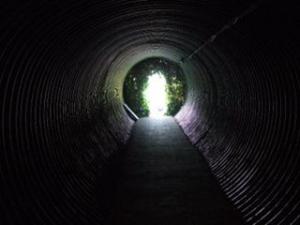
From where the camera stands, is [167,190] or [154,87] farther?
[154,87]

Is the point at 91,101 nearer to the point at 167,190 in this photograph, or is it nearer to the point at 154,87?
the point at 167,190

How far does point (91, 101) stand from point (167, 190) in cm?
313

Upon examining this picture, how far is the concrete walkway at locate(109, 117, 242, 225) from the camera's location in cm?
655

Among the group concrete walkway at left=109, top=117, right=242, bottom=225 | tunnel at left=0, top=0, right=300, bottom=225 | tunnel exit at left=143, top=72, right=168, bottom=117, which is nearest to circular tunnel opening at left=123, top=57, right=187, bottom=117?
tunnel exit at left=143, top=72, right=168, bottom=117

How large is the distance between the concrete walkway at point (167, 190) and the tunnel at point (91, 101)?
268 millimetres

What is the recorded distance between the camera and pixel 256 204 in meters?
6.09

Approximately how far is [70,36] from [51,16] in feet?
3.43

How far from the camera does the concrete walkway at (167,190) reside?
6.55 meters

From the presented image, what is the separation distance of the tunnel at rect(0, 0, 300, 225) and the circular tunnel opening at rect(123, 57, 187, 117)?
951 centimetres

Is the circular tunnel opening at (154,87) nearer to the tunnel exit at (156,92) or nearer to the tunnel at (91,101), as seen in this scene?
the tunnel exit at (156,92)

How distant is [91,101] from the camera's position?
31.8ft

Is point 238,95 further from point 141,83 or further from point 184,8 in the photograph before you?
point 141,83

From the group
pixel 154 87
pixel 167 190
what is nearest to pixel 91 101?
pixel 167 190

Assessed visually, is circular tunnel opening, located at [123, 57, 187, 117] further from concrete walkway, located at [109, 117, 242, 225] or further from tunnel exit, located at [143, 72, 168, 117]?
concrete walkway, located at [109, 117, 242, 225]
